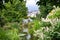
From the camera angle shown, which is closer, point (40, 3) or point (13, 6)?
point (40, 3)

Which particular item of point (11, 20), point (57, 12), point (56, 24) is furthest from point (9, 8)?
point (56, 24)

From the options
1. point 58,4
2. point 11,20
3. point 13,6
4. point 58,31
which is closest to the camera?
point 58,4

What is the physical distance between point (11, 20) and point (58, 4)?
27429 millimetres

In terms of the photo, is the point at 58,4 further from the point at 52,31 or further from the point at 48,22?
the point at 48,22

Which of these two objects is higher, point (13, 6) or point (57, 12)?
point (57, 12)

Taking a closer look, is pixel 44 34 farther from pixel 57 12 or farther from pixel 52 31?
pixel 57 12

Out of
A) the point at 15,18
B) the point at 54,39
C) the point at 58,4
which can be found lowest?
the point at 15,18

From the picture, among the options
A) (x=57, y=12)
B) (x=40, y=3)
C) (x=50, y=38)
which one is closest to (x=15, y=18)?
(x=57, y=12)

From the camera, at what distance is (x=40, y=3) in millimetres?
6465

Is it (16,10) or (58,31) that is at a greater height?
(58,31)

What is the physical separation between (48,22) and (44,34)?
56 centimetres

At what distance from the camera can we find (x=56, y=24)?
34.0 ft

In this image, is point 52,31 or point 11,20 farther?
point 11,20

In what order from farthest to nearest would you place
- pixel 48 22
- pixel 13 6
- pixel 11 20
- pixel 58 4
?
pixel 13 6, pixel 11 20, pixel 48 22, pixel 58 4
